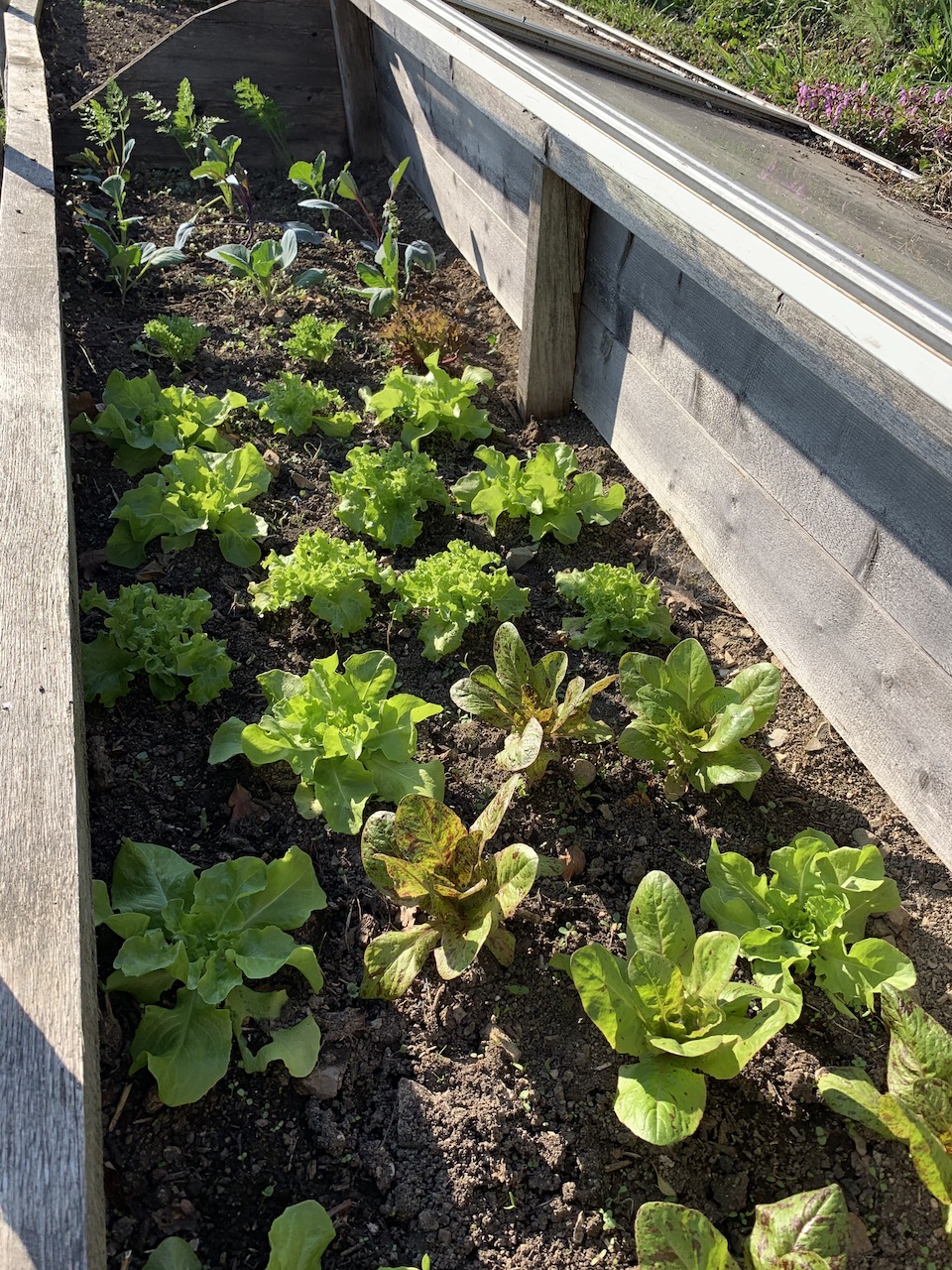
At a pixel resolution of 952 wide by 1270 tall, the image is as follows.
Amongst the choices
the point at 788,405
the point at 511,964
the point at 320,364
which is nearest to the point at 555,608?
the point at 788,405

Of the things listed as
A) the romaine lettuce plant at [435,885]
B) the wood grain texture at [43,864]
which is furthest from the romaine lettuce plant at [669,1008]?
the wood grain texture at [43,864]

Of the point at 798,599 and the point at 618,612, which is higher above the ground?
the point at 798,599

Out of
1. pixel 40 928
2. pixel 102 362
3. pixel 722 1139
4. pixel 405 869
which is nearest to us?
pixel 40 928

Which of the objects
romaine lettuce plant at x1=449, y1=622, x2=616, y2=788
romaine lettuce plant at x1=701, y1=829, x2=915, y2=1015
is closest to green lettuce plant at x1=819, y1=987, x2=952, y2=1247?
romaine lettuce plant at x1=701, y1=829, x2=915, y2=1015

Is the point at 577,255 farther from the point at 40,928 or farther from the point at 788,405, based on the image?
the point at 40,928

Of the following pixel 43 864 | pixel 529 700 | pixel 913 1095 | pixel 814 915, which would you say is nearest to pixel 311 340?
pixel 529 700

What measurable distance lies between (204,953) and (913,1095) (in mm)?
1494

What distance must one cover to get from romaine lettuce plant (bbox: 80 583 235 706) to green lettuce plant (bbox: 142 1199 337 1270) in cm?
137

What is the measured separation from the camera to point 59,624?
80.8 inches

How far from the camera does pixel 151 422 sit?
354 cm

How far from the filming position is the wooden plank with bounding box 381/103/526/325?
13.9 feet

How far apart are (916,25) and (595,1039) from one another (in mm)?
2811

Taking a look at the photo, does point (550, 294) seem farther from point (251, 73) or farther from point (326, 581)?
point (251, 73)

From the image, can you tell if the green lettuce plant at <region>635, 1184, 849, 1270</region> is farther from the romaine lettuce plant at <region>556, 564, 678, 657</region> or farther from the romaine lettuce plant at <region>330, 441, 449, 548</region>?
the romaine lettuce plant at <region>330, 441, 449, 548</region>
